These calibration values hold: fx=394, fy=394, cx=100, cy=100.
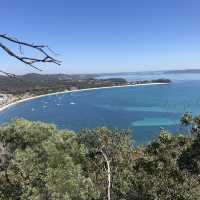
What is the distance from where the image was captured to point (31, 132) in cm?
2619

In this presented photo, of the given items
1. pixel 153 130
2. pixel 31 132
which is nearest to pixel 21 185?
pixel 31 132

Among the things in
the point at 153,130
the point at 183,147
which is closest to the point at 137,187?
the point at 183,147

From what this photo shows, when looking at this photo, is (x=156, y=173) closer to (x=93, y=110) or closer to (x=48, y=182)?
(x=48, y=182)

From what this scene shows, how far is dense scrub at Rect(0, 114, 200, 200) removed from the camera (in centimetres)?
1402

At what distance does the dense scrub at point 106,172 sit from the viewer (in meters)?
14.0

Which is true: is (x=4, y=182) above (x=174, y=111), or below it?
above

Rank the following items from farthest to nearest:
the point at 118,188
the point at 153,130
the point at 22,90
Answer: the point at 22,90
the point at 153,130
the point at 118,188

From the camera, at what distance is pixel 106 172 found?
583 inches

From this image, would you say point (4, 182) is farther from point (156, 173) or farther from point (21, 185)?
point (156, 173)

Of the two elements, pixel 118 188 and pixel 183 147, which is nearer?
pixel 118 188

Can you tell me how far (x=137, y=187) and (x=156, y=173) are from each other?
1.45 metres

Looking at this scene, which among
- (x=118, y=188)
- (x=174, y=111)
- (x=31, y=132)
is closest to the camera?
(x=118, y=188)

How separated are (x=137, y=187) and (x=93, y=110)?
105862 mm

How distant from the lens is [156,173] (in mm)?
16531
